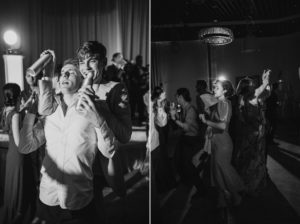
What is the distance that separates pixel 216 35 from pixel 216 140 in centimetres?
59

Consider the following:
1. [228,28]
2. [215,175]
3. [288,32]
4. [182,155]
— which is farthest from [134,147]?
[288,32]

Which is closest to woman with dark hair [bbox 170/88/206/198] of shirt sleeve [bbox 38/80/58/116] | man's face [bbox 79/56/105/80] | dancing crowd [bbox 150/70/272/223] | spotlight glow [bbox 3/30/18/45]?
dancing crowd [bbox 150/70/272/223]

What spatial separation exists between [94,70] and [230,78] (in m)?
0.72

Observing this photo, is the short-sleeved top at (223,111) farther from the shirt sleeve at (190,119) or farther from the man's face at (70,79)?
the man's face at (70,79)

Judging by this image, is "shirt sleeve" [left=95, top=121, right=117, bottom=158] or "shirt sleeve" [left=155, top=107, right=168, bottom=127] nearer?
"shirt sleeve" [left=95, top=121, right=117, bottom=158]

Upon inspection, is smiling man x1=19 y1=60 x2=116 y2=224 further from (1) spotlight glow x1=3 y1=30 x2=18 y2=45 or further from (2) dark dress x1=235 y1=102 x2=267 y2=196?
(2) dark dress x1=235 y1=102 x2=267 y2=196

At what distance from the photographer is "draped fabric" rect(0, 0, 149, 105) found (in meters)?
1.53

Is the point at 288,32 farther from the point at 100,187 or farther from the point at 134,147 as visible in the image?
the point at 100,187

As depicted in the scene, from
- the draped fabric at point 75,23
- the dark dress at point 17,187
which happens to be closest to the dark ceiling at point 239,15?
the draped fabric at point 75,23

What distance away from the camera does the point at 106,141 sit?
4.68ft


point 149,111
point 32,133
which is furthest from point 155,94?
point 32,133

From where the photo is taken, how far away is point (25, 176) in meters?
1.52

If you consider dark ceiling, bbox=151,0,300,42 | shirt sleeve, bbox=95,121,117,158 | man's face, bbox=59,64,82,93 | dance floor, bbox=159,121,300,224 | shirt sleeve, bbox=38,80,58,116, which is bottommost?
dance floor, bbox=159,121,300,224

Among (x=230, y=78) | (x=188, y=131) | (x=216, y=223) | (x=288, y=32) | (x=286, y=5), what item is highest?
(x=286, y=5)
